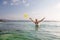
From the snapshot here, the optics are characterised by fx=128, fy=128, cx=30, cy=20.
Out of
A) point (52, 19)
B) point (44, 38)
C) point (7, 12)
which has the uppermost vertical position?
point (7, 12)

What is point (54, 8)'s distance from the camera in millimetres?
1888

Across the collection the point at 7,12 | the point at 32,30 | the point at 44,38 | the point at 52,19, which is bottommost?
the point at 44,38

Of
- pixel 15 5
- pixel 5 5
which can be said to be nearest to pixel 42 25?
pixel 15 5

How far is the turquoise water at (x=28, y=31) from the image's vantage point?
1.77 m

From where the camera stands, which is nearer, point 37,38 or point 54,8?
point 37,38

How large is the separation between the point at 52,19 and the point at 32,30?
0.33 m

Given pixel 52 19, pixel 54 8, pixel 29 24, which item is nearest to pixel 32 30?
pixel 29 24

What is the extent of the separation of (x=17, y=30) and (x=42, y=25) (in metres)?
0.37

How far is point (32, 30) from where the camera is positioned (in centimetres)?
183

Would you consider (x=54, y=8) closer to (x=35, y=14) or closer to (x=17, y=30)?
(x=35, y=14)

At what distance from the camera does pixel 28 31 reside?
1817mm

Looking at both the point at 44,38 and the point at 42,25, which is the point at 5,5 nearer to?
the point at 42,25

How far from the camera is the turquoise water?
1.77m

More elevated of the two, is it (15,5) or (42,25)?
(15,5)
